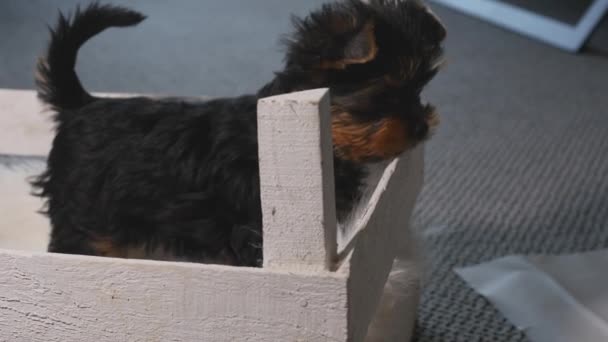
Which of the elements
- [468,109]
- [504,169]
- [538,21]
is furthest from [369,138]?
[538,21]

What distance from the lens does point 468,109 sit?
8.09 ft

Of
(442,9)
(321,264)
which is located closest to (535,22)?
(442,9)

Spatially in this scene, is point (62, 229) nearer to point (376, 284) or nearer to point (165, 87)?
point (376, 284)

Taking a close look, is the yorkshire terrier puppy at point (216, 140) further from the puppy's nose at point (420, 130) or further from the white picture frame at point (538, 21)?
the white picture frame at point (538, 21)

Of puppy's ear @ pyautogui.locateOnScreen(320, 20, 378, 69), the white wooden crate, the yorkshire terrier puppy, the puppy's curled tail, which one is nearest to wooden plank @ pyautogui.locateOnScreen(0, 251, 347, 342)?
the white wooden crate

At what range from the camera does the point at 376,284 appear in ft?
2.57

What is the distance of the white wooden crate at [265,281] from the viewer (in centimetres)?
59

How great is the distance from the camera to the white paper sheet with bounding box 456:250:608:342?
131 centimetres

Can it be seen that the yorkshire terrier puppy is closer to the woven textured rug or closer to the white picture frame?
the woven textured rug

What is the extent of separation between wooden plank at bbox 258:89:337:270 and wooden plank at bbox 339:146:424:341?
42mm

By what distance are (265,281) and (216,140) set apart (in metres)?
0.47

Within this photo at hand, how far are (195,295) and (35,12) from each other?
2.77m

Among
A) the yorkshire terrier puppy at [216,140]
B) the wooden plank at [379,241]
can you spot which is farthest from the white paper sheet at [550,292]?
the yorkshire terrier puppy at [216,140]

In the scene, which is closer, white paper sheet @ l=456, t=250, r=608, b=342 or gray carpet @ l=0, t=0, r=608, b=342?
white paper sheet @ l=456, t=250, r=608, b=342
